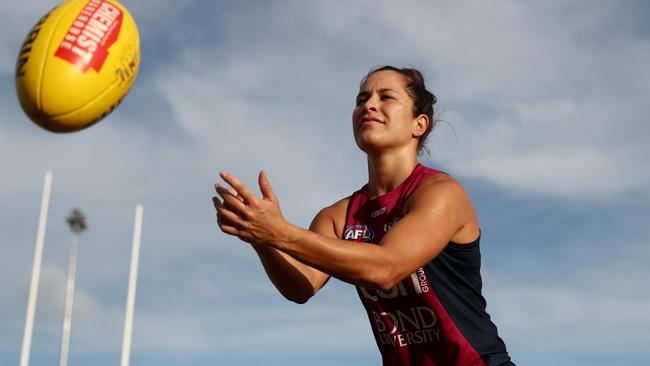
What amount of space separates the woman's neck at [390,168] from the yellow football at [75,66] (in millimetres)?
1816

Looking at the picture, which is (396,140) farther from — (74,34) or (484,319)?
(74,34)

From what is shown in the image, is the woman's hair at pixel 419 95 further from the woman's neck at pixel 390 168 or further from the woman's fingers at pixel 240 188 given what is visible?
the woman's fingers at pixel 240 188

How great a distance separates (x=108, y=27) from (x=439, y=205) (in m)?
2.38

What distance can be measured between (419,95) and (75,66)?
2.44 m

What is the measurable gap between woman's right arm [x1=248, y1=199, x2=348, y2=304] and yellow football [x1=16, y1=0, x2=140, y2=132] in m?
1.39

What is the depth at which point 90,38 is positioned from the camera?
14.5 ft

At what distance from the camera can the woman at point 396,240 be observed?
3502mm

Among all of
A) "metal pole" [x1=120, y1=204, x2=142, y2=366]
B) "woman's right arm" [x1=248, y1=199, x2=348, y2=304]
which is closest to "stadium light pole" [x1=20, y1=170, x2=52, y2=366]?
"metal pole" [x1=120, y1=204, x2=142, y2=366]

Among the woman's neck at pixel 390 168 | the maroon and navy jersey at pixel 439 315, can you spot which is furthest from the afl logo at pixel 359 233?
the woman's neck at pixel 390 168

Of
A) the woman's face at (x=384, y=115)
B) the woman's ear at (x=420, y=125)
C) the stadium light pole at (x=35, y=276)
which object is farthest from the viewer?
the stadium light pole at (x=35, y=276)

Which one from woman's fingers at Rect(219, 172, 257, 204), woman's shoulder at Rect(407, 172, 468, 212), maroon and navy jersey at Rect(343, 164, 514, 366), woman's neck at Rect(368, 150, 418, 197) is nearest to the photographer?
woman's fingers at Rect(219, 172, 257, 204)

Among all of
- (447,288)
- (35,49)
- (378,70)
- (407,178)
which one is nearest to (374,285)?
(447,288)

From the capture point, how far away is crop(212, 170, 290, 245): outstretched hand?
335 centimetres

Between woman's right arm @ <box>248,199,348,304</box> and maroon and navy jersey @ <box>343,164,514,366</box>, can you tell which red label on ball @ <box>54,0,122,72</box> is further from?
maroon and navy jersey @ <box>343,164,514,366</box>
